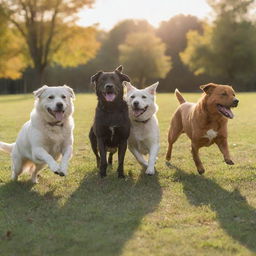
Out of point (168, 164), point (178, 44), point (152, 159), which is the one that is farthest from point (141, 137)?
point (178, 44)

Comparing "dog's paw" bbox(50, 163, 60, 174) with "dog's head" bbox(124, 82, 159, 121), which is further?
"dog's head" bbox(124, 82, 159, 121)

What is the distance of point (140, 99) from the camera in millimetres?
7348

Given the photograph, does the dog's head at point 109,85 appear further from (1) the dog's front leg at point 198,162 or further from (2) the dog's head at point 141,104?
(1) the dog's front leg at point 198,162

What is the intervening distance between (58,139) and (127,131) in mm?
1118

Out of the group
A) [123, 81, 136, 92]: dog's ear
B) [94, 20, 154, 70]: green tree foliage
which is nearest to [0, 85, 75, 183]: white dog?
[123, 81, 136, 92]: dog's ear

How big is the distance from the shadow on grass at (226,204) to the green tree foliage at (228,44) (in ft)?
165

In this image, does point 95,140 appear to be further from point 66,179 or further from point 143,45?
point 143,45

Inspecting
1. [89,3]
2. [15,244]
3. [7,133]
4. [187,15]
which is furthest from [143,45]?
[15,244]

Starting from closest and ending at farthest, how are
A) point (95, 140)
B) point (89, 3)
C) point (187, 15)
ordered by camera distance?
point (95, 140) → point (89, 3) → point (187, 15)

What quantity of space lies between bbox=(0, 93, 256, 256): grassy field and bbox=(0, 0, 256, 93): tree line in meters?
37.3

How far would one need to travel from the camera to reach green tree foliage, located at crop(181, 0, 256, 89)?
55.1 meters

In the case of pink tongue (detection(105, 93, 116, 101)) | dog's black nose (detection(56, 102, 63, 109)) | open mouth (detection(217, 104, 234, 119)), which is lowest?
open mouth (detection(217, 104, 234, 119))

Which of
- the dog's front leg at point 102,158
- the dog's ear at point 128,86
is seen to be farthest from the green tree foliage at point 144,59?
the dog's front leg at point 102,158

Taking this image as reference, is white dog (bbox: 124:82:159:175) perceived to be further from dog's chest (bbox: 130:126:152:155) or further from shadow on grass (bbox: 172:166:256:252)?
shadow on grass (bbox: 172:166:256:252)
